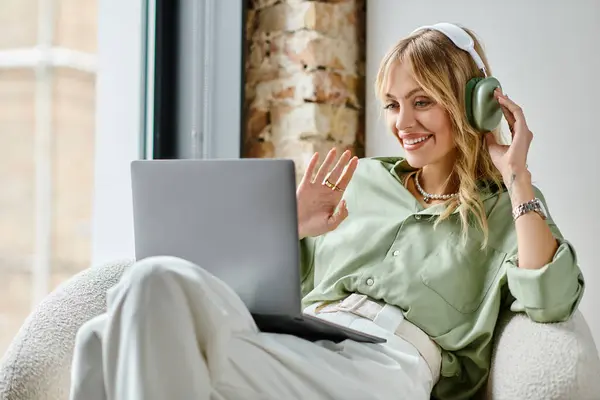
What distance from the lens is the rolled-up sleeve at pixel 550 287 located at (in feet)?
5.18

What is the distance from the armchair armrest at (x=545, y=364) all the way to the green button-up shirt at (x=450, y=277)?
42 millimetres

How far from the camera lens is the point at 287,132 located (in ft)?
8.50

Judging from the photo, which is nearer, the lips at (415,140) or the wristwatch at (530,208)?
the wristwatch at (530,208)

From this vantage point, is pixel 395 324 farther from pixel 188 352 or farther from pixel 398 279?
pixel 188 352

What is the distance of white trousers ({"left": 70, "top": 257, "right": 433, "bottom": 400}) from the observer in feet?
4.00

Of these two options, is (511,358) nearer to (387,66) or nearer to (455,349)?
(455,349)

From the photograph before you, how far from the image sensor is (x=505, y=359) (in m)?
1.60

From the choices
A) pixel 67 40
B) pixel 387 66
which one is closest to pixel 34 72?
pixel 67 40

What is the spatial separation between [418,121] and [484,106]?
0.52ft

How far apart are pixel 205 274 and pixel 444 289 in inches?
24.9

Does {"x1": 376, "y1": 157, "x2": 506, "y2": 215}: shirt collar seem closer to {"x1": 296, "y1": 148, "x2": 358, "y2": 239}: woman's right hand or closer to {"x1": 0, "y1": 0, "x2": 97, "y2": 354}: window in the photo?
{"x1": 296, "y1": 148, "x2": 358, "y2": 239}: woman's right hand

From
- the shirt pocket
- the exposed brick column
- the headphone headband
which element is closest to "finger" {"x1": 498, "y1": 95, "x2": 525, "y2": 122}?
the headphone headband

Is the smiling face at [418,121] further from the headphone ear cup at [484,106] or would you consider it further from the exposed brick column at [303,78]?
the exposed brick column at [303,78]

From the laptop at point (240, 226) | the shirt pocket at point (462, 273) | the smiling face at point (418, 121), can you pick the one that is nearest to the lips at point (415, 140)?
the smiling face at point (418, 121)
